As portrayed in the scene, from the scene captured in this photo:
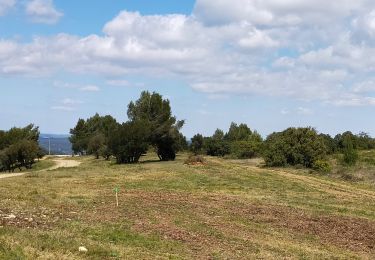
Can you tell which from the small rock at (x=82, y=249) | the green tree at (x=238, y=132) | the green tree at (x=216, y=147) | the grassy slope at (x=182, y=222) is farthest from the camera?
the green tree at (x=238, y=132)

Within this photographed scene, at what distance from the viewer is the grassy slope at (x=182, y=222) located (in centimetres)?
1345

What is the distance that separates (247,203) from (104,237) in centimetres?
1244

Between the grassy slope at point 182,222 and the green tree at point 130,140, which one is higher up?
the green tree at point 130,140

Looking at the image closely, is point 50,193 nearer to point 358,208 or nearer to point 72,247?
point 72,247

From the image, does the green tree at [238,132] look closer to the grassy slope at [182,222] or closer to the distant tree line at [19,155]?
the distant tree line at [19,155]

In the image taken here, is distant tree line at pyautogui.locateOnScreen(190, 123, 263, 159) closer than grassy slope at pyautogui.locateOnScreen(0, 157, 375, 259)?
No

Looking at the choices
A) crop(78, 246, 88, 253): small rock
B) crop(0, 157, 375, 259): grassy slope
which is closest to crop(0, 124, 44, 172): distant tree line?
crop(0, 157, 375, 259): grassy slope

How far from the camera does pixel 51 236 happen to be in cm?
1353

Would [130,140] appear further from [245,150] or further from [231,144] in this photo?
[231,144]

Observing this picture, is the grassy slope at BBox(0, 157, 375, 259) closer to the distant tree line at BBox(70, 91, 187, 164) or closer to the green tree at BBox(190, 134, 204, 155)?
the distant tree line at BBox(70, 91, 187, 164)

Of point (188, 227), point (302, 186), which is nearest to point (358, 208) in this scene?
point (302, 186)

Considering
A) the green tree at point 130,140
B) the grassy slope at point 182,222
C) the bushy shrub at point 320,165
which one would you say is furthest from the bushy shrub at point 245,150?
the grassy slope at point 182,222

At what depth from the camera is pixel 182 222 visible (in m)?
18.9

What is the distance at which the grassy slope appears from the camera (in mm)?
13453
